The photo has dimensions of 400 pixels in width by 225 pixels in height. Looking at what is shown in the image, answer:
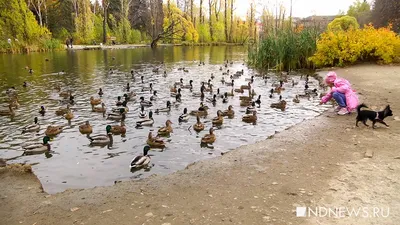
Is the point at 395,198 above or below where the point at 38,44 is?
below

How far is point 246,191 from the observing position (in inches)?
231

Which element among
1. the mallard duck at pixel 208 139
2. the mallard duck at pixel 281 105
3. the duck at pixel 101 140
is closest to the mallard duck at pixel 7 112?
the duck at pixel 101 140

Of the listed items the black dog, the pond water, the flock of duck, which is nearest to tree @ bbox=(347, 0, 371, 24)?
the pond water

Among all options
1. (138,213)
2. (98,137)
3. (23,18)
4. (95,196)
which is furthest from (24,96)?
(23,18)

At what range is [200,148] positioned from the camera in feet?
31.2

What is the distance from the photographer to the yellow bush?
23125mm

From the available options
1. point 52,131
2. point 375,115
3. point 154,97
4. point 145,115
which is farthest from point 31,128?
point 375,115

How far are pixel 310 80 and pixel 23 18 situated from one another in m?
38.4

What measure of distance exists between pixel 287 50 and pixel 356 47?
4871mm

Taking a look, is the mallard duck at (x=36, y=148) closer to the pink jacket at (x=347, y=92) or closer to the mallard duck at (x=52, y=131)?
the mallard duck at (x=52, y=131)

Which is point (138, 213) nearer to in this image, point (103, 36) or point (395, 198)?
point (395, 198)

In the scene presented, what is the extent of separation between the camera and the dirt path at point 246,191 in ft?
16.8

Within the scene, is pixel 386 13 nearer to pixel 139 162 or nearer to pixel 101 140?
pixel 101 140

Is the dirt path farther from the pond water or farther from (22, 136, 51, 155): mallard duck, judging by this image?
(22, 136, 51, 155): mallard duck
